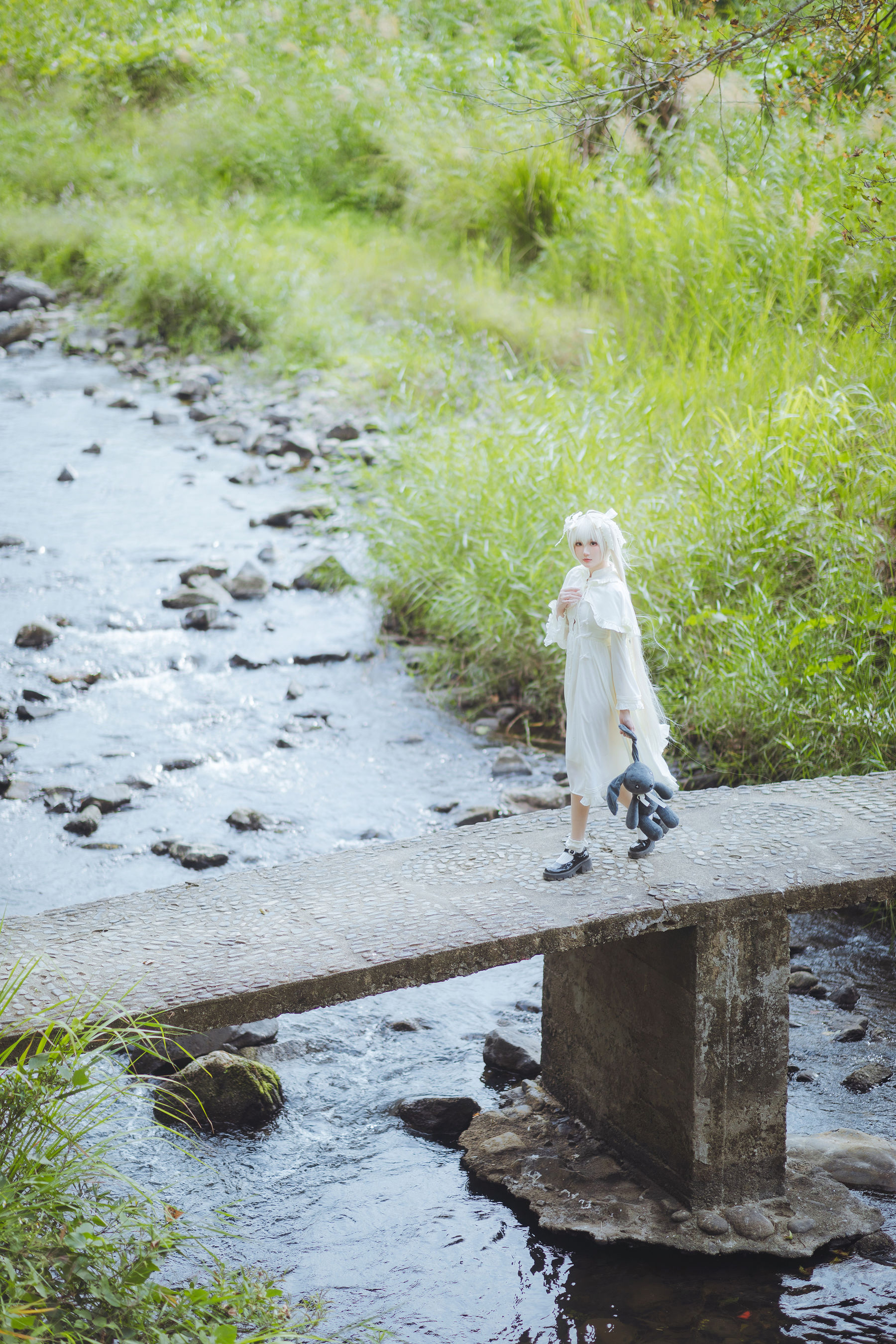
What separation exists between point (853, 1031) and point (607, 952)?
3.07ft

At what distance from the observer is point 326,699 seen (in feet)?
18.9

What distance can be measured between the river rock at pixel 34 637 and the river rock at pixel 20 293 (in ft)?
22.8

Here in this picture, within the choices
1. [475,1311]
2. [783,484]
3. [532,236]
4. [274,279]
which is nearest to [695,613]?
[783,484]

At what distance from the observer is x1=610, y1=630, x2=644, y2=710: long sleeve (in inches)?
105

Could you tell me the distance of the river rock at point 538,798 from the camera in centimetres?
473

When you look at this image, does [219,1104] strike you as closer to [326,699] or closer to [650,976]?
[650,976]

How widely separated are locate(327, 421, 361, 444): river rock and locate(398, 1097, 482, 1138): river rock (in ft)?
20.0

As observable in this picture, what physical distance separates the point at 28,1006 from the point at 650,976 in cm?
138

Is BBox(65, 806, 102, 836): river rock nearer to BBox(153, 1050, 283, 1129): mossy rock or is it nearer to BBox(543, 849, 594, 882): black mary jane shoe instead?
BBox(153, 1050, 283, 1129): mossy rock

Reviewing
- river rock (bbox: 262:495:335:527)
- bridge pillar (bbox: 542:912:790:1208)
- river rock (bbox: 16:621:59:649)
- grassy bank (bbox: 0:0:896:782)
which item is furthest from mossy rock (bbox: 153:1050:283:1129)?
river rock (bbox: 262:495:335:527)

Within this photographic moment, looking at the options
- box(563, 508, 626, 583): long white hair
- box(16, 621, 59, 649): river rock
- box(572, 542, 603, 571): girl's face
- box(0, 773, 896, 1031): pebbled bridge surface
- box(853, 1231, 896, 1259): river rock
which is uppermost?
box(563, 508, 626, 583): long white hair

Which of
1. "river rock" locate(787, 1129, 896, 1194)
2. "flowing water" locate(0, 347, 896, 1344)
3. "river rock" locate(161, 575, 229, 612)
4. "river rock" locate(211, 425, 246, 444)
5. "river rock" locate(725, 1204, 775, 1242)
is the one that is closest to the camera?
"flowing water" locate(0, 347, 896, 1344)

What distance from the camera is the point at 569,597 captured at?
271 cm

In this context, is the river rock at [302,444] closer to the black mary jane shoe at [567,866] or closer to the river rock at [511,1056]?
the river rock at [511,1056]
